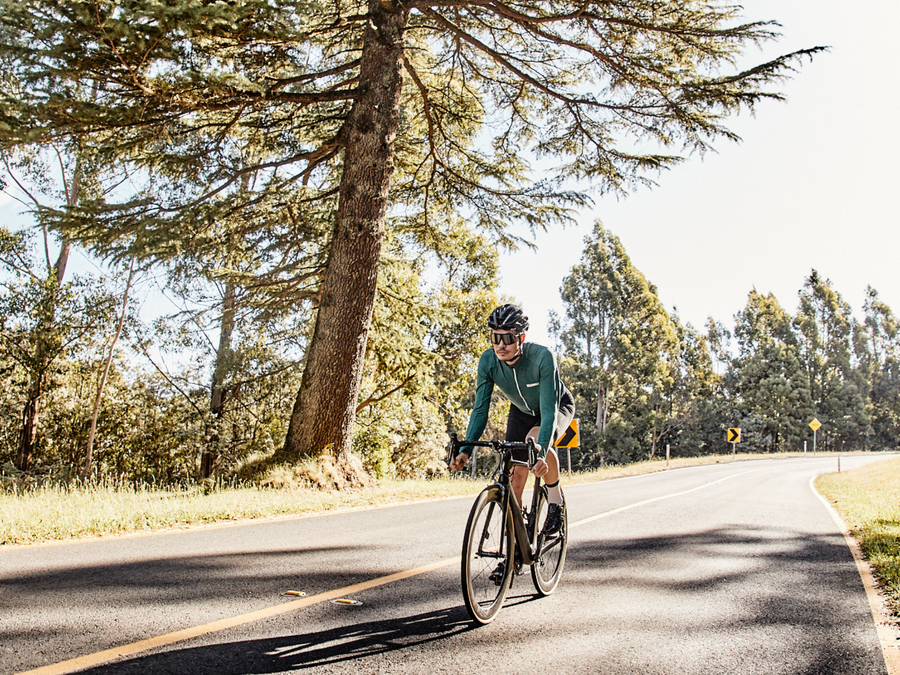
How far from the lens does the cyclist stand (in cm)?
395

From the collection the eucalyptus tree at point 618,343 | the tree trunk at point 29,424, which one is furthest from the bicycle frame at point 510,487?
the eucalyptus tree at point 618,343

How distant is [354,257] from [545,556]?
7.56 m

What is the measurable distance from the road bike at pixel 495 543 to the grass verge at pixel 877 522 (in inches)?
104

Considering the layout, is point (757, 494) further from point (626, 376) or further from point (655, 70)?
point (626, 376)

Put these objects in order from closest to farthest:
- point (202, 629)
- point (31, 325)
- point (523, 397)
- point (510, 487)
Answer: point (202, 629) < point (510, 487) < point (523, 397) < point (31, 325)

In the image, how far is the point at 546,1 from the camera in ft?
34.2

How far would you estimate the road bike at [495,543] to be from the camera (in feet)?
11.6

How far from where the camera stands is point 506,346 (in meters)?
4.01

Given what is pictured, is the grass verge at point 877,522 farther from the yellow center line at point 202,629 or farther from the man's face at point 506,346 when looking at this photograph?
the yellow center line at point 202,629

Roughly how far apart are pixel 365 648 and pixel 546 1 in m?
10.6

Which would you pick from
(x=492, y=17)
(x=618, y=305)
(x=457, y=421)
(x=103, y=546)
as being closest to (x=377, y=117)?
(x=492, y=17)

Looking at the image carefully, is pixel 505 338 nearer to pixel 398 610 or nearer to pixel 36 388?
pixel 398 610

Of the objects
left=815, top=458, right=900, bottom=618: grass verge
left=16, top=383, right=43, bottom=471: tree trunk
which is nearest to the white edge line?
left=815, top=458, right=900, bottom=618: grass verge

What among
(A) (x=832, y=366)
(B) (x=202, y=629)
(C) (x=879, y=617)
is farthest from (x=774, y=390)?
(B) (x=202, y=629)
